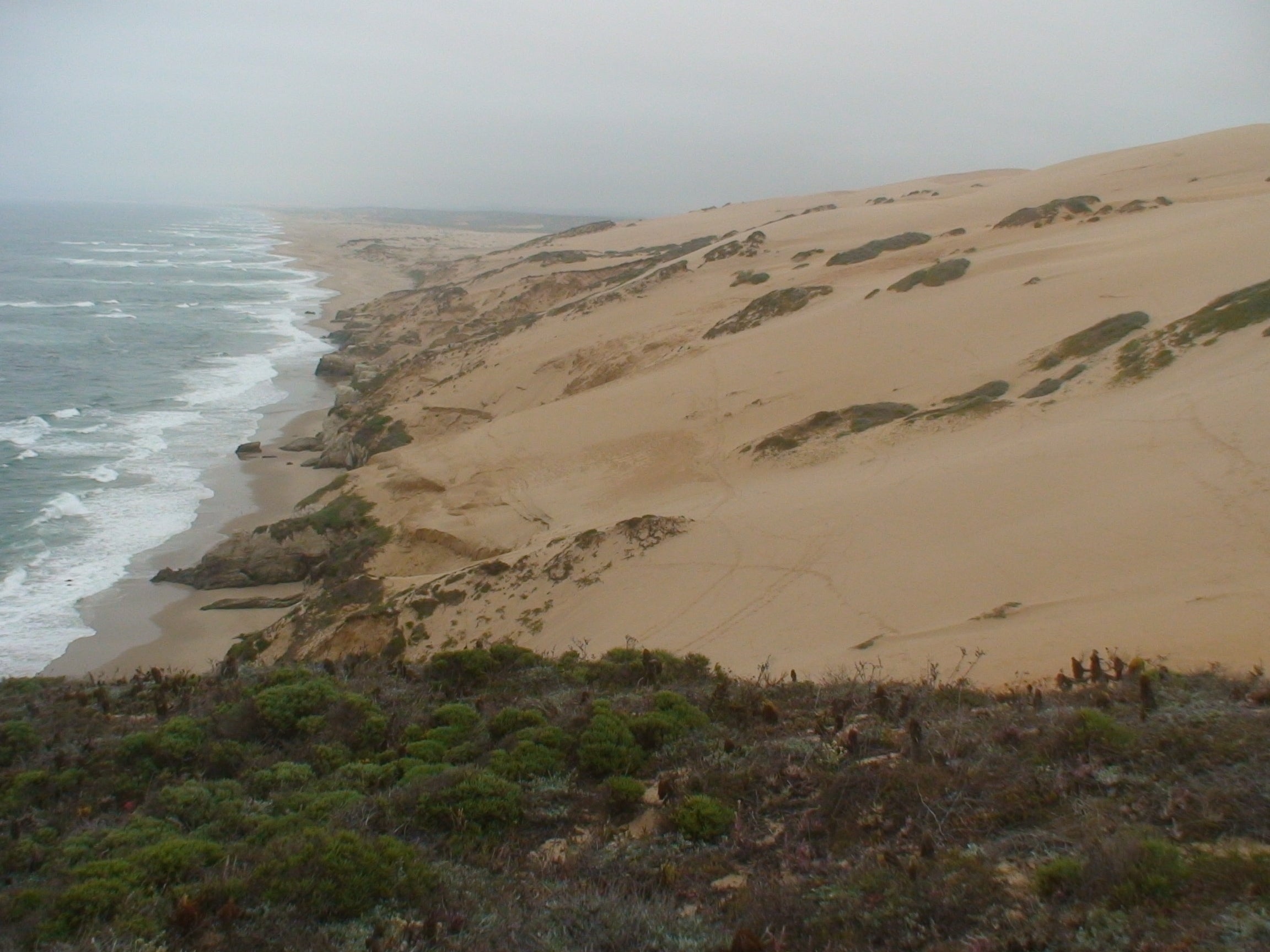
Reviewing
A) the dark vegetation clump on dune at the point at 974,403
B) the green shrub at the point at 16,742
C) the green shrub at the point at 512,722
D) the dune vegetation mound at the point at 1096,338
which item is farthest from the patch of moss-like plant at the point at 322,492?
the dune vegetation mound at the point at 1096,338

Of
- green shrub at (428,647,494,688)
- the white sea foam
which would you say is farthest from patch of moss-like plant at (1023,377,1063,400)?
the white sea foam

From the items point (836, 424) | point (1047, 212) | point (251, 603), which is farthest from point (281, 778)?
point (1047, 212)

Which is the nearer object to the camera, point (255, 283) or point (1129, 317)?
point (1129, 317)

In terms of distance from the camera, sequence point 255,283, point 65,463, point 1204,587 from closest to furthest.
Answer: point 1204,587, point 65,463, point 255,283

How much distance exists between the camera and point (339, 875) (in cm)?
419

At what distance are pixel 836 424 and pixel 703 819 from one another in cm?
1102

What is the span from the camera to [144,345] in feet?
128

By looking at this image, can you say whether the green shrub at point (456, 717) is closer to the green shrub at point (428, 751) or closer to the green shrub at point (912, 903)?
the green shrub at point (428, 751)

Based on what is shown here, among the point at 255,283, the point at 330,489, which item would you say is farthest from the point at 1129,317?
the point at 255,283

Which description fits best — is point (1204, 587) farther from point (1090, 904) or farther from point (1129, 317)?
point (1129, 317)

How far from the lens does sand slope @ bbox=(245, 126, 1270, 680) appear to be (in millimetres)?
8383

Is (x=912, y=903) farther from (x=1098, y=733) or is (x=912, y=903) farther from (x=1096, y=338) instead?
(x=1096, y=338)

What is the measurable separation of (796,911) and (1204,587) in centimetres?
553

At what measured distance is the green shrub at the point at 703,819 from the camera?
4836mm
